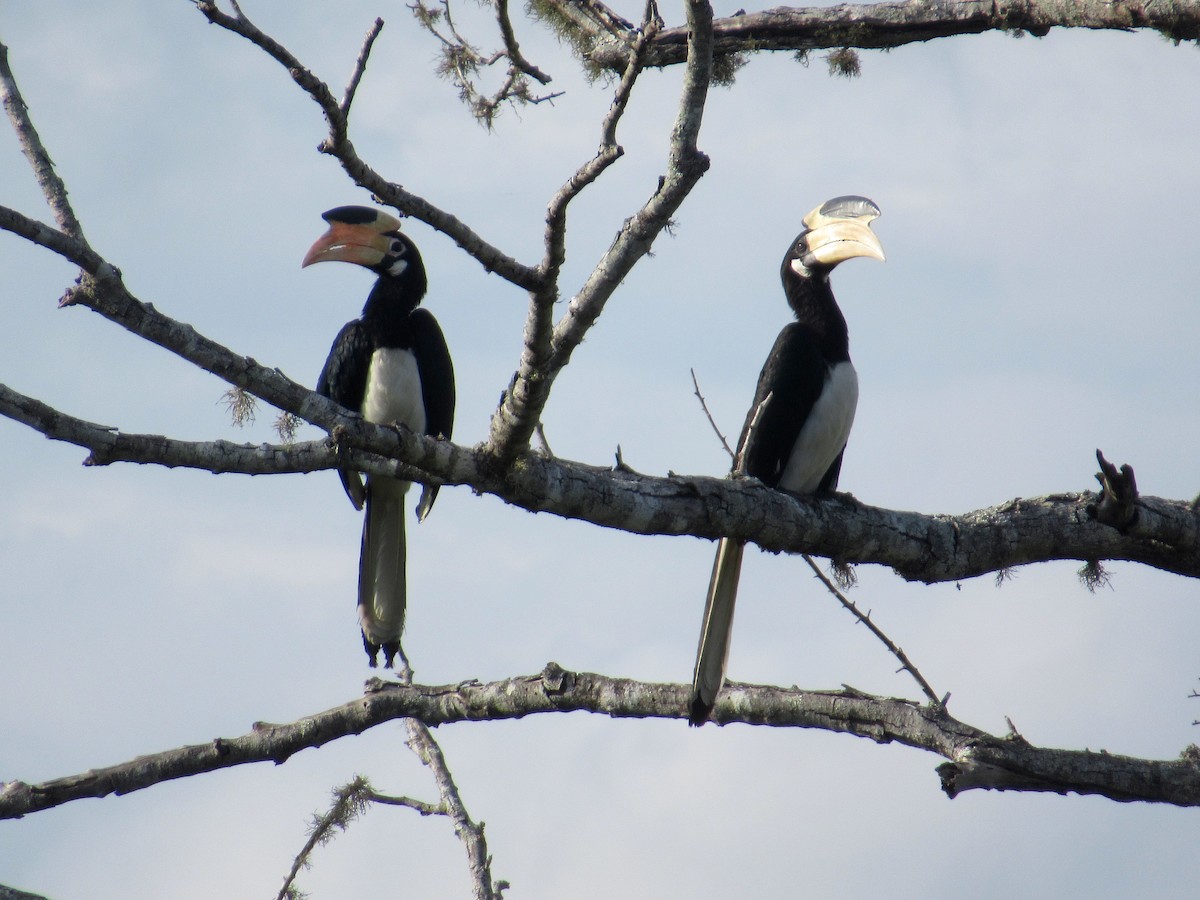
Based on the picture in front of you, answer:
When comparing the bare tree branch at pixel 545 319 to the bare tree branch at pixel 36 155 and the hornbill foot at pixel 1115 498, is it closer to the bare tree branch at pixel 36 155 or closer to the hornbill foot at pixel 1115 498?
the bare tree branch at pixel 36 155

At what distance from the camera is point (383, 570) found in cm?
579

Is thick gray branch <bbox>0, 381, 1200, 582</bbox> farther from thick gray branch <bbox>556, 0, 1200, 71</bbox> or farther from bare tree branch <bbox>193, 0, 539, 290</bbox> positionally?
thick gray branch <bbox>556, 0, 1200, 71</bbox>

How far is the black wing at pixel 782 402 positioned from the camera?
5230mm

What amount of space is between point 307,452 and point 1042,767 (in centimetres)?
231

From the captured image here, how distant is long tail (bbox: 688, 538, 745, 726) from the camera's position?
4.02 meters

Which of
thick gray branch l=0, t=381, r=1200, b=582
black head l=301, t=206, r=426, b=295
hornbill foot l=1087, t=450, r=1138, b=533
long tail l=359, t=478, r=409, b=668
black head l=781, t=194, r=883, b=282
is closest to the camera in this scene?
thick gray branch l=0, t=381, r=1200, b=582

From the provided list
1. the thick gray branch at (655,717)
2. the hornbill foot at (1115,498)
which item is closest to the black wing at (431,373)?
the thick gray branch at (655,717)

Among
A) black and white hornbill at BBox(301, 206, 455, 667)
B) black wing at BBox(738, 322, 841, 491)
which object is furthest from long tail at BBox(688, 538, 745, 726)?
black and white hornbill at BBox(301, 206, 455, 667)

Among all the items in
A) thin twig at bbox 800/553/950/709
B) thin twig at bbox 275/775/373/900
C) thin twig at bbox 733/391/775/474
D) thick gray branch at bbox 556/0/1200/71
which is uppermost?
thick gray branch at bbox 556/0/1200/71

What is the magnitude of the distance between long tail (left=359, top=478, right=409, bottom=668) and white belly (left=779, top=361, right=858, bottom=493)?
5.94 ft

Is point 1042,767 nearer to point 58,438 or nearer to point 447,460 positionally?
point 447,460

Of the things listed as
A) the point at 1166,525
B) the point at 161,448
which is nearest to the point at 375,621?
the point at 161,448

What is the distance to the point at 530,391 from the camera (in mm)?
3061

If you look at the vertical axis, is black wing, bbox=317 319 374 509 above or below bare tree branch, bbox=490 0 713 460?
above
